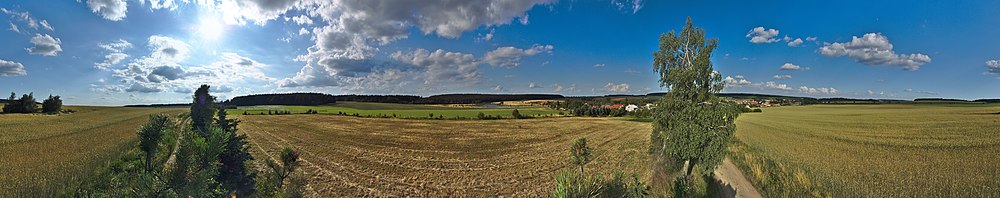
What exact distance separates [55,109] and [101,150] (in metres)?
64.7

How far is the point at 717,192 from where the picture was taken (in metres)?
12.3

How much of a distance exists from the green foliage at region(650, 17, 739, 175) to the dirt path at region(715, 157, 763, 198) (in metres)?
2.11

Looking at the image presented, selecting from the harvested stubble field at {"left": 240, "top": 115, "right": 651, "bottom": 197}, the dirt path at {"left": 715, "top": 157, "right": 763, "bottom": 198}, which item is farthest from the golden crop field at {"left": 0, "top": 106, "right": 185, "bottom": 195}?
the dirt path at {"left": 715, "top": 157, "right": 763, "bottom": 198}

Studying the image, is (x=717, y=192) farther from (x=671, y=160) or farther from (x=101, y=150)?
(x=101, y=150)

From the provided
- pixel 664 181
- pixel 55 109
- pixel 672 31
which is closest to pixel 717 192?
pixel 664 181

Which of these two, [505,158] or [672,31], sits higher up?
[672,31]

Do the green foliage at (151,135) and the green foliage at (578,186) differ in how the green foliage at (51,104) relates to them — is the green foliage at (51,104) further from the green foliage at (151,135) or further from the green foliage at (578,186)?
the green foliage at (578,186)

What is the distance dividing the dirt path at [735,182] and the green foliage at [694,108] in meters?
2.11

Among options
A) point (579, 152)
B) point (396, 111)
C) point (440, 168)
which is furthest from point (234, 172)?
point (396, 111)

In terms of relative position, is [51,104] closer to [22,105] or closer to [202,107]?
[22,105]

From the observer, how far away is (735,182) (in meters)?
13.2

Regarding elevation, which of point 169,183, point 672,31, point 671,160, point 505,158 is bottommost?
point 505,158

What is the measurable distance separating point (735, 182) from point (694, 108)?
4943mm

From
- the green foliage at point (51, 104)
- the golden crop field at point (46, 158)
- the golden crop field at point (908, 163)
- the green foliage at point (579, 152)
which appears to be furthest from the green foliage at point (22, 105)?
the golden crop field at point (908, 163)
